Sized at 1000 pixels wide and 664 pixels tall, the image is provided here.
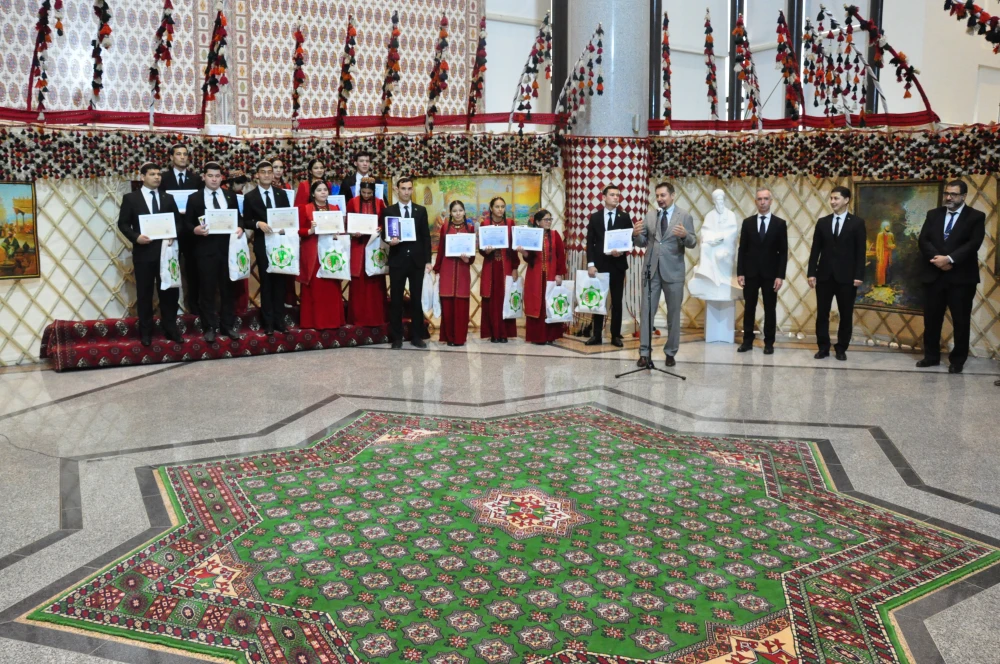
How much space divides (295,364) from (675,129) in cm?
416

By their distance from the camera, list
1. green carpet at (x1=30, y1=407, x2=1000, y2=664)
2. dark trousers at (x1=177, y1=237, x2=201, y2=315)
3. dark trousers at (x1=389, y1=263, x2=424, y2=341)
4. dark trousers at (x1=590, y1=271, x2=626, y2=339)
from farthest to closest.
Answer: dark trousers at (x1=590, y1=271, x2=626, y2=339) < dark trousers at (x1=389, y1=263, x2=424, y2=341) < dark trousers at (x1=177, y1=237, x2=201, y2=315) < green carpet at (x1=30, y1=407, x2=1000, y2=664)

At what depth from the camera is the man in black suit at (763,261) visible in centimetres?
677

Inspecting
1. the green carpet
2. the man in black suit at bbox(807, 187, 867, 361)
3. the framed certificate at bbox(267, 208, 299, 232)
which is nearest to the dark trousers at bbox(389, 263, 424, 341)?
the framed certificate at bbox(267, 208, 299, 232)

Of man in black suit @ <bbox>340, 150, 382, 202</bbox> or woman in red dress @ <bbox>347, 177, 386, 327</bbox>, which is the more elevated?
man in black suit @ <bbox>340, 150, 382, 202</bbox>

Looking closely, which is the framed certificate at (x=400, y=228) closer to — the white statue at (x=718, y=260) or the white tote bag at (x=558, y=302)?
the white tote bag at (x=558, y=302)

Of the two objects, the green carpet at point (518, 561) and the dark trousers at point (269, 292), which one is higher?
the dark trousers at point (269, 292)

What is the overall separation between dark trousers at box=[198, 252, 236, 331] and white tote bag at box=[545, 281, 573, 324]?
2474 millimetres

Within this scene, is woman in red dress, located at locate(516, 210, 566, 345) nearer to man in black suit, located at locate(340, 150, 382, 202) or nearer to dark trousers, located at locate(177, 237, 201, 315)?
man in black suit, located at locate(340, 150, 382, 202)

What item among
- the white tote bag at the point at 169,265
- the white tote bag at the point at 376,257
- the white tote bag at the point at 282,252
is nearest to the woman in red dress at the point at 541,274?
the white tote bag at the point at 376,257

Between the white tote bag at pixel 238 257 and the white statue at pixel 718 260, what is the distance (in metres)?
3.62

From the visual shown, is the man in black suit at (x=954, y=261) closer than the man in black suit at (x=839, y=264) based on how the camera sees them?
Yes

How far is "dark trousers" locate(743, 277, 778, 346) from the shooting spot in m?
6.81

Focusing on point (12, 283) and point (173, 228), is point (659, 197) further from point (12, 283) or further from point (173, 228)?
point (12, 283)

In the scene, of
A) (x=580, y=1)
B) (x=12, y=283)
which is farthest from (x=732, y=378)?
(x=12, y=283)
